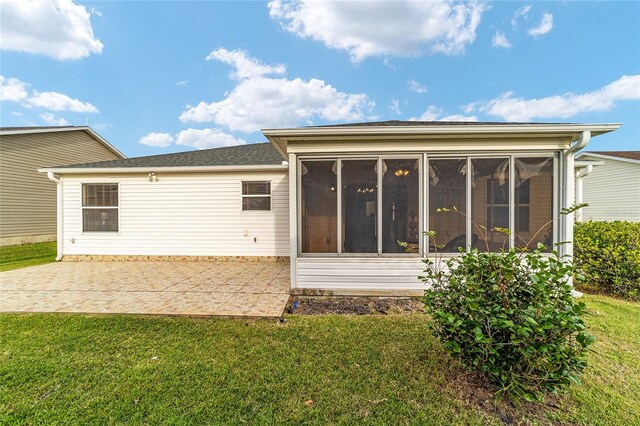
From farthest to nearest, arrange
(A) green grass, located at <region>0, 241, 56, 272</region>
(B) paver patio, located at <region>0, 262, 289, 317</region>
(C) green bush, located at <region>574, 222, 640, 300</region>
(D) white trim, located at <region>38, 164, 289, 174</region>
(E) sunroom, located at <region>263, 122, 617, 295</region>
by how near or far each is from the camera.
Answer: (D) white trim, located at <region>38, 164, 289, 174</region> → (A) green grass, located at <region>0, 241, 56, 272</region> → (C) green bush, located at <region>574, 222, 640, 300</region> → (E) sunroom, located at <region>263, 122, 617, 295</region> → (B) paver patio, located at <region>0, 262, 289, 317</region>

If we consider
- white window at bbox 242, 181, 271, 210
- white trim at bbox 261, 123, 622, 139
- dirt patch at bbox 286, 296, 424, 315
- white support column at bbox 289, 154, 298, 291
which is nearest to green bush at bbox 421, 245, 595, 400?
dirt patch at bbox 286, 296, 424, 315

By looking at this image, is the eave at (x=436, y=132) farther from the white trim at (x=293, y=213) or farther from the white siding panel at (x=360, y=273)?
the white siding panel at (x=360, y=273)

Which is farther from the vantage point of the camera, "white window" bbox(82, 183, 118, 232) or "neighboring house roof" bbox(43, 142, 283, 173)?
"white window" bbox(82, 183, 118, 232)

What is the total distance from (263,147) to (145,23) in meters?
6.71

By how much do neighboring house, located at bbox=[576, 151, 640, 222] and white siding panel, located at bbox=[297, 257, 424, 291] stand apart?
37.5 ft

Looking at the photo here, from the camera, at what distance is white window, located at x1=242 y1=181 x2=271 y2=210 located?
770 centimetres

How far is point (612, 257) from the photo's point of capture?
15.5 ft

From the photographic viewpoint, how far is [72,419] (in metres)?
1.93

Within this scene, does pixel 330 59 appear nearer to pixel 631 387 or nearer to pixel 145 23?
pixel 145 23

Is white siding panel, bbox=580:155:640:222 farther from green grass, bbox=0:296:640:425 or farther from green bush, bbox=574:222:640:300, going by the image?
green grass, bbox=0:296:640:425

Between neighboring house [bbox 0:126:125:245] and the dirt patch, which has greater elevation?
neighboring house [bbox 0:126:125:245]

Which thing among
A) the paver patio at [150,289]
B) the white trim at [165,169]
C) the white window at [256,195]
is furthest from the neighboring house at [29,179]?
the white window at [256,195]

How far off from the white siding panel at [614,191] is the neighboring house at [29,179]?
78.2ft

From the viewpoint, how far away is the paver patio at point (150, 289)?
3996mm
